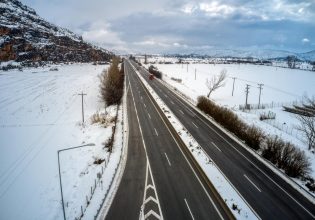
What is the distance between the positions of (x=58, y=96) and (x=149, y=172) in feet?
189

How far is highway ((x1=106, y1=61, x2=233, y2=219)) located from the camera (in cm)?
2162

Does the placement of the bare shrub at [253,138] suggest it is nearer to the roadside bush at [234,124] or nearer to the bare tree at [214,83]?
the roadside bush at [234,124]

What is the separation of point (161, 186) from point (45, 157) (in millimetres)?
18186

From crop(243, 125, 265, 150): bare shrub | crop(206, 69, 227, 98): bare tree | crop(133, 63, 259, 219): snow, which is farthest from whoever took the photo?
crop(206, 69, 227, 98): bare tree

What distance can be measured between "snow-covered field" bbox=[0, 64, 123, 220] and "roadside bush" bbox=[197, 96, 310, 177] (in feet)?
64.3

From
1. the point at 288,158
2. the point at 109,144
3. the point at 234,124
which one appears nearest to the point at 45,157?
the point at 109,144

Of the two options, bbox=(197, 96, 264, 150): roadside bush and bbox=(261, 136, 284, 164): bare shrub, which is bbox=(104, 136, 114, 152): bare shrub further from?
bbox=(261, 136, 284, 164): bare shrub


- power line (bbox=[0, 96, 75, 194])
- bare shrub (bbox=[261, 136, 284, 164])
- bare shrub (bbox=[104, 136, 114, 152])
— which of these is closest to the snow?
bare shrub (bbox=[261, 136, 284, 164])

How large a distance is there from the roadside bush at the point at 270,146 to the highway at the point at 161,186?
10.6 meters

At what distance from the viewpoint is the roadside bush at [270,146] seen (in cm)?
2988

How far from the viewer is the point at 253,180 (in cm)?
2764

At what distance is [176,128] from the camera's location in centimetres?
4412

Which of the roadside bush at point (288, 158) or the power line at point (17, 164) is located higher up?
the roadside bush at point (288, 158)

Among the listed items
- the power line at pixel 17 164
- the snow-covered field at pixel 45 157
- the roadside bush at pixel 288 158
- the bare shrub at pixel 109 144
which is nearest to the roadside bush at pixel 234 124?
the roadside bush at pixel 288 158
